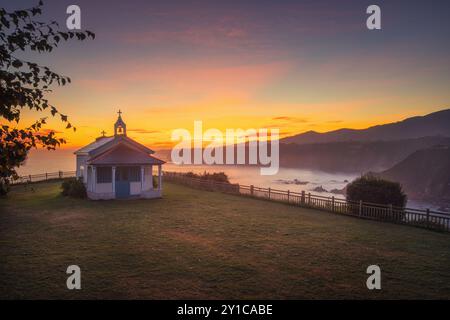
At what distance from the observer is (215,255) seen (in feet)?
36.5

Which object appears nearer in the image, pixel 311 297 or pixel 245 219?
pixel 311 297

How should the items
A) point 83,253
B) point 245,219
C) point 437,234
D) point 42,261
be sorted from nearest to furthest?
point 42,261, point 83,253, point 437,234, point 245,219

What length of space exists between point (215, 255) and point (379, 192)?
46.3ft

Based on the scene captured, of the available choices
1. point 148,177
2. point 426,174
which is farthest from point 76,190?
point 426,174

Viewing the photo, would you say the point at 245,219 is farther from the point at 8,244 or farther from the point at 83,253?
the point at 8,244

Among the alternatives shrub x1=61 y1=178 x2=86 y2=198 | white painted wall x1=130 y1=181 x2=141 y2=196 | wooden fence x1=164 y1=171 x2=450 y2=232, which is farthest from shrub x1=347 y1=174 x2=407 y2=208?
shrub x1=61 y1=178 x2=86 y2=198

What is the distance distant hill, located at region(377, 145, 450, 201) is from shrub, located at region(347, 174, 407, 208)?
72.3 meters

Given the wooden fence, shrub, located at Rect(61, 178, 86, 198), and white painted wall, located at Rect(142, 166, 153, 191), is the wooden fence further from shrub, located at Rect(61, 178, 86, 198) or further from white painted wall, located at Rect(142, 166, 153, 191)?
shrub, located at Rect(61, 178, 86, 198)

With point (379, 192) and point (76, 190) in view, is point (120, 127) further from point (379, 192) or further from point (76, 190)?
point (379, 192)

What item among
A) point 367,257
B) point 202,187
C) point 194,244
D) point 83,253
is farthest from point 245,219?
point 202,187

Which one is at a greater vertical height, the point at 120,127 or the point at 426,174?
the point at 120,127

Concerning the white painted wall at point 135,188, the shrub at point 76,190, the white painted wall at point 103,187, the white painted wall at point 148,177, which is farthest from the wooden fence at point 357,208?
the shrub at point 76,190

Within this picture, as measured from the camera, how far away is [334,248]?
12234 millimetres
